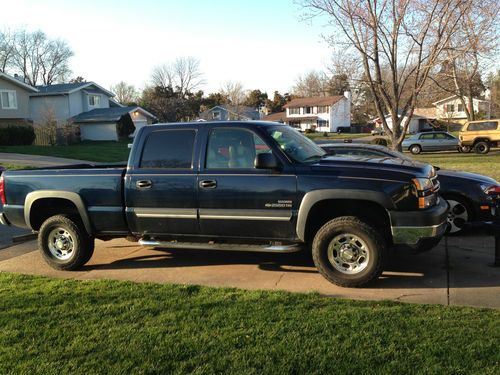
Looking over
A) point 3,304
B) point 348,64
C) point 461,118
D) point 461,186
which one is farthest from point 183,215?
point 461,118

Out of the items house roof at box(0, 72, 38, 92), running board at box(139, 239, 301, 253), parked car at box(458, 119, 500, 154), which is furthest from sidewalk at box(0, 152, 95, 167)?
parked car at box(458, 119, 500, 154)

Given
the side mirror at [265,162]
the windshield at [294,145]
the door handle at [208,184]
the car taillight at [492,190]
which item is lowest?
the car taillight at [492,190]

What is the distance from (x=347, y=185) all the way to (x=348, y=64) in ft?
40.7

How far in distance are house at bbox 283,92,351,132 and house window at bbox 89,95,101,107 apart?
38.1 m

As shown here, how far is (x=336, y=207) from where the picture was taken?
553cm

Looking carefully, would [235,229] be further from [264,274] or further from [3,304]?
[3,304]

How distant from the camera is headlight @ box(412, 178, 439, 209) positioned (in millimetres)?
5055

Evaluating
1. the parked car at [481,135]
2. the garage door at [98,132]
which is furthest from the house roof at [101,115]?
the parked car at [481,135]

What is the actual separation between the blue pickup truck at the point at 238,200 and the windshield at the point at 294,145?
2 cm

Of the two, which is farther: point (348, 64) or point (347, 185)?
point (348, 64)

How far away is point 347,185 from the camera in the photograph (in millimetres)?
5160

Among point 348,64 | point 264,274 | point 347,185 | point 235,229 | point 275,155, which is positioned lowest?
point 264,274

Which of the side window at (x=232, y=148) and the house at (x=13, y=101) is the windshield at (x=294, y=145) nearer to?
the side window at (x=232, y=148)

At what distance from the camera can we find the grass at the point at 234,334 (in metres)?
3.51
